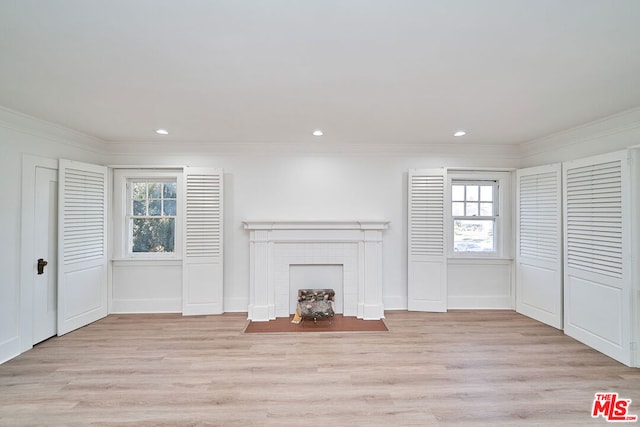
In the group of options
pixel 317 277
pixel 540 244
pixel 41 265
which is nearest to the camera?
pixel 41 265

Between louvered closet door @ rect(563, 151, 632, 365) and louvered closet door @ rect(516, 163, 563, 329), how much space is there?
0.15 metres

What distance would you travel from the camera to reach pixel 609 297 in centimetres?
280

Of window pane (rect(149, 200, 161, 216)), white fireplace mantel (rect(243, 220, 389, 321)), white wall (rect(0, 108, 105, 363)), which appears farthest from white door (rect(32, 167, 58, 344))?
white fireplace mantel (rect(243, 220, 389, 321))

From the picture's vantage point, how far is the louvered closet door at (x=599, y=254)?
8.80 ft

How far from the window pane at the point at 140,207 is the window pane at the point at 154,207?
9 cm

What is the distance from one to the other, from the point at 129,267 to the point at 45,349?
1.25 m

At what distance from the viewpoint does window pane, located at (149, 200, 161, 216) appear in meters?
4.05

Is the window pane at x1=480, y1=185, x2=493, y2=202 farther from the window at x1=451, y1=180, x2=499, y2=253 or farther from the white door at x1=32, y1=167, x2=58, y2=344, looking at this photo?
the white door at x1=32, y1=167, x2=58, y2=344

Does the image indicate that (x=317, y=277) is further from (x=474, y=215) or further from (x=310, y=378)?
(x=474, y=215)

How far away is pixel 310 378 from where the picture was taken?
2418 millimetres

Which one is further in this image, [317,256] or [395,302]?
[395,302]

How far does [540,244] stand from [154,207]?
5464 millimetres

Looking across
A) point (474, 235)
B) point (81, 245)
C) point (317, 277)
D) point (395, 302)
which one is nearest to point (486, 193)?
point (474, 235)

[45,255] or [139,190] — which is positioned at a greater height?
[139,190]
